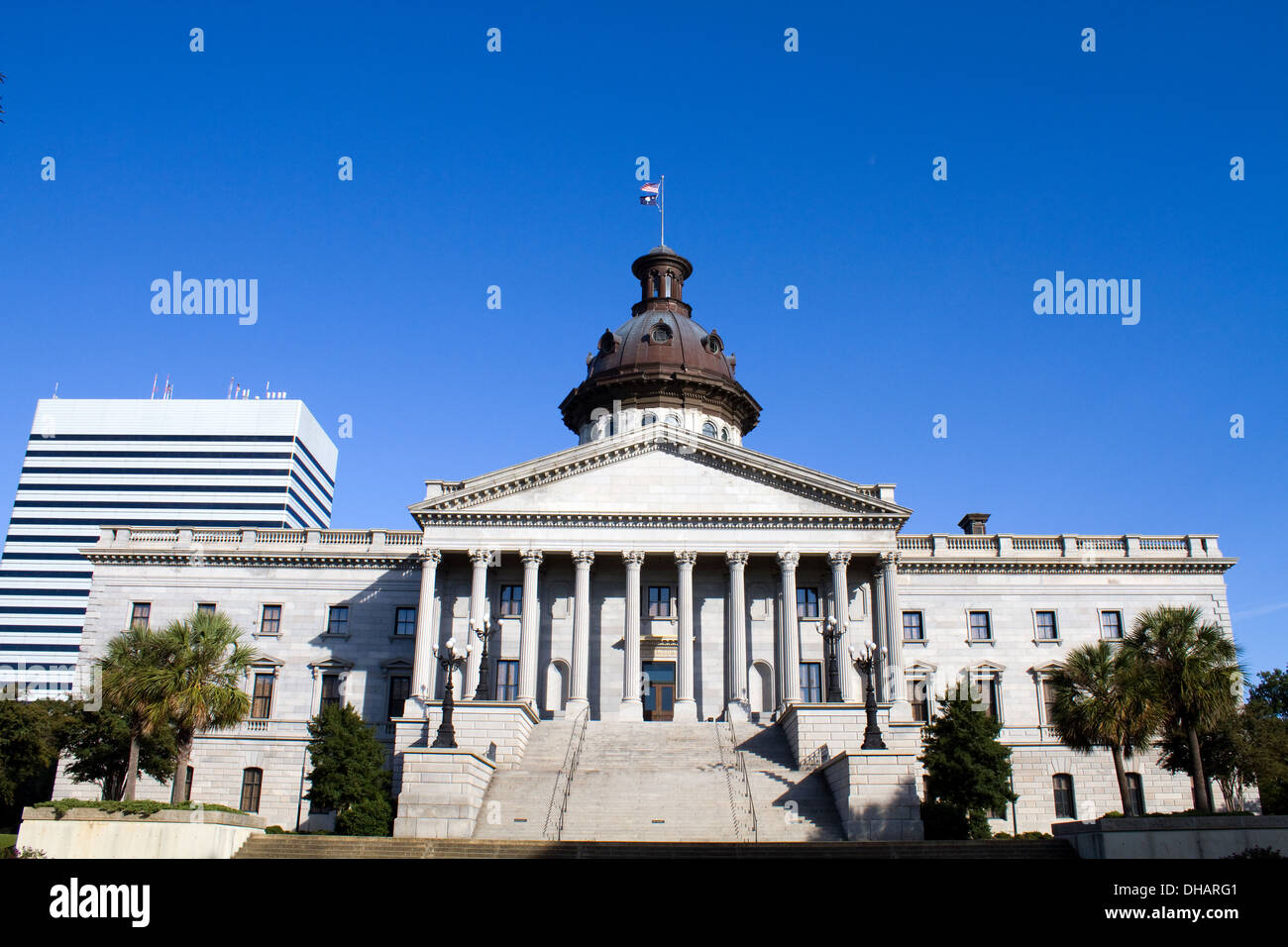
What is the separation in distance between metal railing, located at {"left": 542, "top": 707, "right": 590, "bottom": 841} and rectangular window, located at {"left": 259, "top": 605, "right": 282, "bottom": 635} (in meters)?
16.4

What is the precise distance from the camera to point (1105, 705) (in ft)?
111

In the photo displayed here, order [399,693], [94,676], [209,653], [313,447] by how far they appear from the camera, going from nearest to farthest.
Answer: [209,653] → [94,676] → [399,693] → [313,447]

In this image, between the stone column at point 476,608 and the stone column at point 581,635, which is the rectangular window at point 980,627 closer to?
the stone column at point 581,635

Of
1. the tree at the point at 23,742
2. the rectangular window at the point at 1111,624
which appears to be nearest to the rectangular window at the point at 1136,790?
the rectangular window at the point at 1111,624

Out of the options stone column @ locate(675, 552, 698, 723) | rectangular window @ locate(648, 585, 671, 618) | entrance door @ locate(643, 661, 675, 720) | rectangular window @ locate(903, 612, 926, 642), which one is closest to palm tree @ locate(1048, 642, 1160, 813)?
rectangular window @ locate(903, 612, 926, 642)

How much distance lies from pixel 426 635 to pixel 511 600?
17.2 ft

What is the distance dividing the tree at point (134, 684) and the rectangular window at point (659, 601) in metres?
22.2

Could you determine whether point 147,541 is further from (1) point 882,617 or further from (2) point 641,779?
(1) point 882,617

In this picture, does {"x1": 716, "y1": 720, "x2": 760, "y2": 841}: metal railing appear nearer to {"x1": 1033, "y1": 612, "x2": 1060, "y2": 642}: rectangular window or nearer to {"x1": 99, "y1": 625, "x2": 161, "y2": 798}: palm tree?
{"x1": 1033, "y1": 612, "x2": 1060, "y2": 642}: rectangular window

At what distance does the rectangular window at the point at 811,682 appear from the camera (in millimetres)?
49969

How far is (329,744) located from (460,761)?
5.11m

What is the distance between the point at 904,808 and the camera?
32969 millimetres
